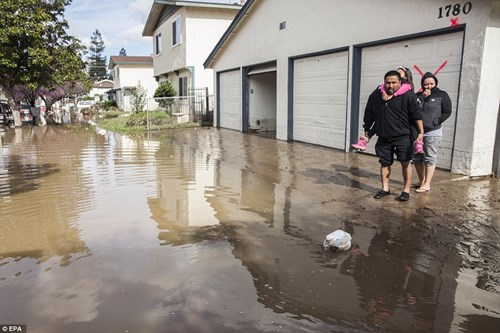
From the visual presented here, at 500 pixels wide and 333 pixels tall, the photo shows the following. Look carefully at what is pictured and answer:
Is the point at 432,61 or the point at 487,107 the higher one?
the point at 432,61

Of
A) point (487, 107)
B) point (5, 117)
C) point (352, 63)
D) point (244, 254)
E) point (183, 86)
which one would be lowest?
point (244, 254)

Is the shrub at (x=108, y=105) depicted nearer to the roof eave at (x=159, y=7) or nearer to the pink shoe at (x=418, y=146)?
the roof eave at (x=159, y=7)

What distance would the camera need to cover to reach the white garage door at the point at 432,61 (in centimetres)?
787

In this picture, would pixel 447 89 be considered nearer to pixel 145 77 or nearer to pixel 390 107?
pixel 390 107

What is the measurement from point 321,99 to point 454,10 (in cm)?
463

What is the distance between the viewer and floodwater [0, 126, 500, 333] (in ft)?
10.3

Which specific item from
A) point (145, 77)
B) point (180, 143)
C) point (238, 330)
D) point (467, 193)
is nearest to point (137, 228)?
point (238, 330)

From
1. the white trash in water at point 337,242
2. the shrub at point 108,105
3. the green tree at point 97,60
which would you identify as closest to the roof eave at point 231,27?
the white trash in water at point 337,242

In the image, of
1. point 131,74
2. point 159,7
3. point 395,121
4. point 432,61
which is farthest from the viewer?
point 131,74

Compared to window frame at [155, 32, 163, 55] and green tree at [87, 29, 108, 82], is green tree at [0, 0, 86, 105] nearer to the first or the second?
window frame at [155, 32, 163, 55]

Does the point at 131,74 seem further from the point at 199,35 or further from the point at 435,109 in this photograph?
the point at 435,109

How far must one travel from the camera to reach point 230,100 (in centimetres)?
1822

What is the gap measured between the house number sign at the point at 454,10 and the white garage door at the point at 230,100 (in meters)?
10.0

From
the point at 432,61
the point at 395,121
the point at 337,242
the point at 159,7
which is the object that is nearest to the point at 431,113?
the point at 395,121
